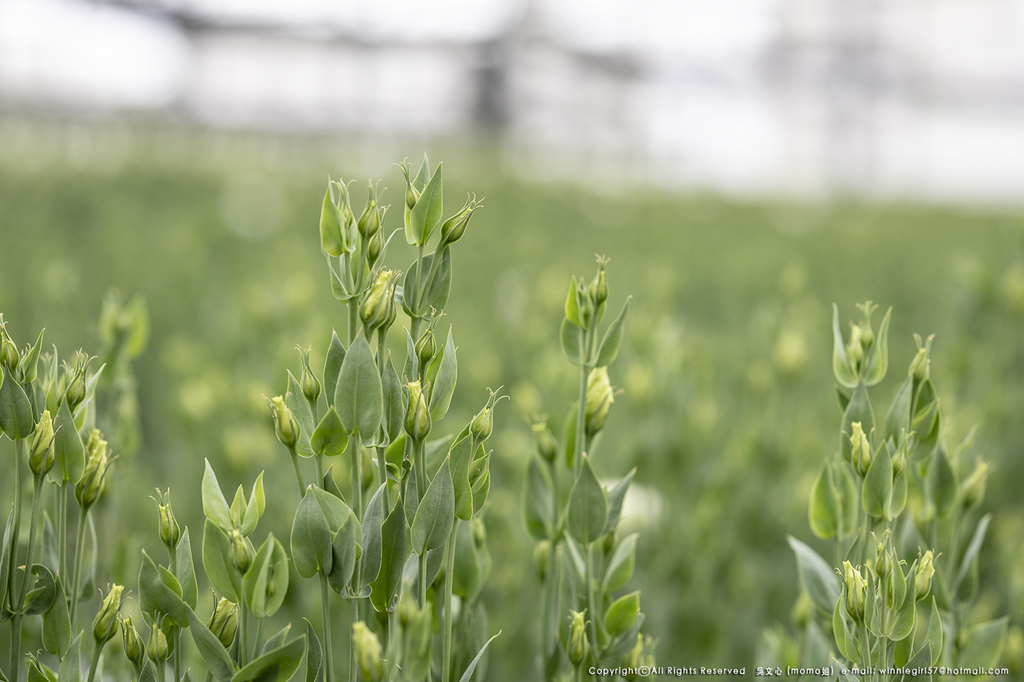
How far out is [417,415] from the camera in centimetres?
31

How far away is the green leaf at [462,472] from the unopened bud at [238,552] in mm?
86

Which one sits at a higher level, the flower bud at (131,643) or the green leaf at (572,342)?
the green leaf at (572,342)

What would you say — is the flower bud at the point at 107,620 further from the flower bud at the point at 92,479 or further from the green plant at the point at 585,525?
the green plant at the point at 585,525

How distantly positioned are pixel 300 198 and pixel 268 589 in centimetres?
238

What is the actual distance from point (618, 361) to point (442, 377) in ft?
2.68

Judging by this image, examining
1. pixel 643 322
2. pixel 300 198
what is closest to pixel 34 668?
pixel 643 322

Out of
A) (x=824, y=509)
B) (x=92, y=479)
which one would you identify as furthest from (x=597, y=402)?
(x=92, y=479)

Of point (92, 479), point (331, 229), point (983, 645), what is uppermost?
point (331, 229)

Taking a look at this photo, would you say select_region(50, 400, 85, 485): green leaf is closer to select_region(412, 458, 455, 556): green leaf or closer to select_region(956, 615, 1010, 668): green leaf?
select_region(412, 458, 455, 556): green leaf

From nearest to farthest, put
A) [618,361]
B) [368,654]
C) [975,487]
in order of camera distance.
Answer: [368,654] → [975,487] → [618,361]

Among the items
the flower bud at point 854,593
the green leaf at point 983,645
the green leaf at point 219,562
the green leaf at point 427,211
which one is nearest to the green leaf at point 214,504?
the green leaf at point 219,562

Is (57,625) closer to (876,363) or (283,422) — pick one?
(283,422)

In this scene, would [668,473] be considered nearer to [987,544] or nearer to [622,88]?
[987,544]

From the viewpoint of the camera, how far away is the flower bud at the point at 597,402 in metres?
0.40
